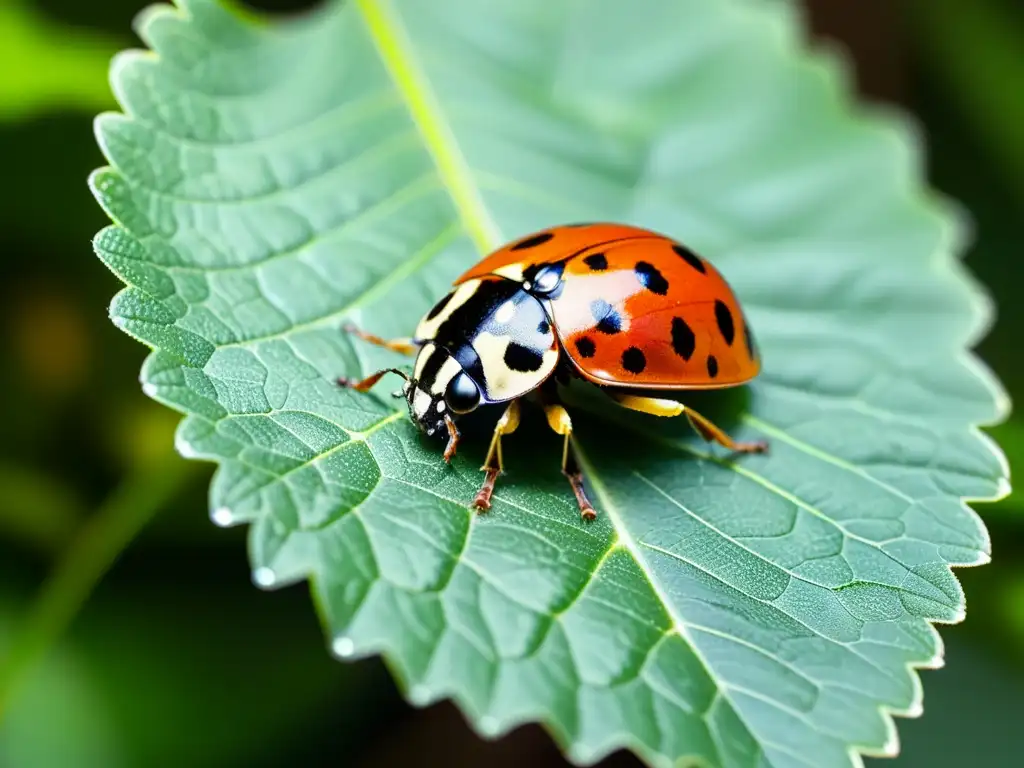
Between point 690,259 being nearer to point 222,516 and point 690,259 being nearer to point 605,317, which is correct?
point 605,317

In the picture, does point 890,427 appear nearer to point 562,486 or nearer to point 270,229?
point 562,486

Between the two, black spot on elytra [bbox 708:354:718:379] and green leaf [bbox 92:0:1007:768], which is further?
black spot on elytra [bbox 708:354:718:379]

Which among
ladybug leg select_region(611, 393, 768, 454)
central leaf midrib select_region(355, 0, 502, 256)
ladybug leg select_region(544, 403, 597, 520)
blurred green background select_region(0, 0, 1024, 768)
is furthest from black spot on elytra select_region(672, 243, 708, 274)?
blurred green background select_region(0, 0, 1024, 768)

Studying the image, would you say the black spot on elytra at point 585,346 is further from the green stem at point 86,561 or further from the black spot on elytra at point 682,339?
the green stem at point 86,561

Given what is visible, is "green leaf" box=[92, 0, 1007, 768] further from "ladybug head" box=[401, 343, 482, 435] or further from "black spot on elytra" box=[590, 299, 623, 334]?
"black spot on elytra" box=[590, 299, 623, 334]

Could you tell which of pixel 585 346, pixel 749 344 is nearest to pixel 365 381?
pixel 585 346

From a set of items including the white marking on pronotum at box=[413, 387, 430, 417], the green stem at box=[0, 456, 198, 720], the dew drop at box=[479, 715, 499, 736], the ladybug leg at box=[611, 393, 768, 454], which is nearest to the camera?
the dew drop at box=[479, 715, 499, 736]

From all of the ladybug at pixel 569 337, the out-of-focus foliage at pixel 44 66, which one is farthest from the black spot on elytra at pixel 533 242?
the out-of-focus foliage at pixel 44 66
